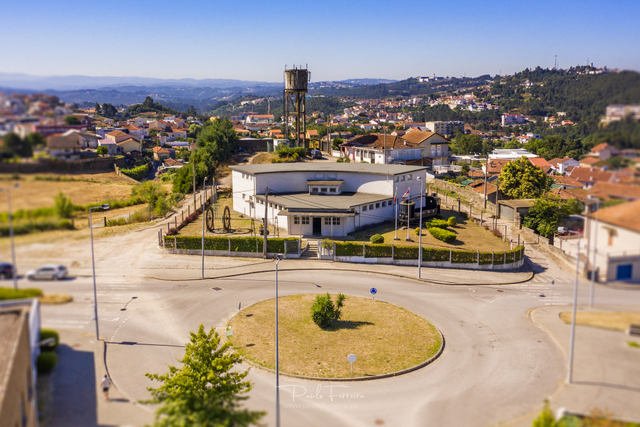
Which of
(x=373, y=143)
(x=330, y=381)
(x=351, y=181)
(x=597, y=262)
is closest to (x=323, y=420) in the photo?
(x=330, y=381)

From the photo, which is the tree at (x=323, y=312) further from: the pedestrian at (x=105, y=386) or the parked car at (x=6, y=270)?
the parked car at (x=6, y=270)

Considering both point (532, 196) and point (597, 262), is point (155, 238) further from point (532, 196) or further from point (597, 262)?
point (532, 196)

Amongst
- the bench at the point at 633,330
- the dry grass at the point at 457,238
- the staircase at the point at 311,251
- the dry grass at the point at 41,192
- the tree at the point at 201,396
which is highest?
the dry grass at the point at 41,192

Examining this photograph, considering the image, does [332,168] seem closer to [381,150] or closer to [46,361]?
[381,150]

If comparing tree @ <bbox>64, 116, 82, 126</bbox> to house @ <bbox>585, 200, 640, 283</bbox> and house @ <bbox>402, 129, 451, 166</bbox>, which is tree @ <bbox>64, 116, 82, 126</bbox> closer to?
house @ <bbox>585, 200, 640, 283</bbox>

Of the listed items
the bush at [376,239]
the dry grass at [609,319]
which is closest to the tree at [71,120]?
the dry grass at [609,319]

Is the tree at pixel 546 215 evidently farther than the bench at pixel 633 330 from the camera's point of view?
Yes

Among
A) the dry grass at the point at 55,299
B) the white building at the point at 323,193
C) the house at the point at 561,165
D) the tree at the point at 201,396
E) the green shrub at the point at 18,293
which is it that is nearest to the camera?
the green shrub at the point at 18,293

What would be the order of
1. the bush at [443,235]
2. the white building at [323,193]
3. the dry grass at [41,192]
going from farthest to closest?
1. the white building at [323,193]
2. the bush at [443,235]
3. the dry grass at [41,192]
